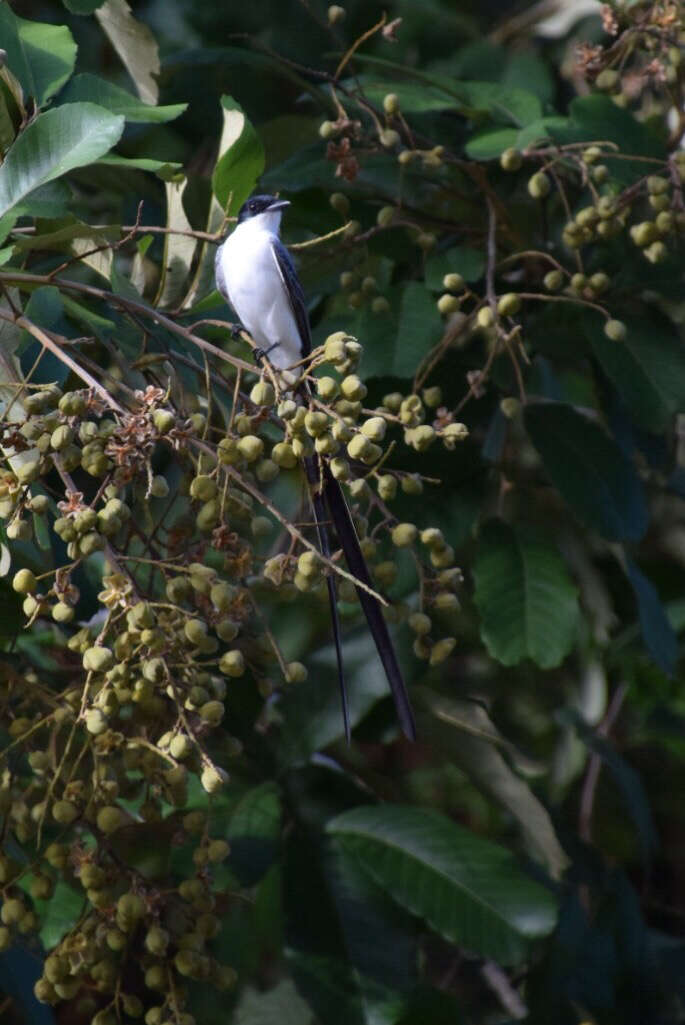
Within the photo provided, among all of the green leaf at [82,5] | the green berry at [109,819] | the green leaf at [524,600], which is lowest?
the green leaf at [524,600]

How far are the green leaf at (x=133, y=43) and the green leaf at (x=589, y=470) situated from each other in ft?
2.50

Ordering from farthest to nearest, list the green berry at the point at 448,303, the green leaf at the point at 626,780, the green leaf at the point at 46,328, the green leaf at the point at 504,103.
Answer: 1. the green leaf at the point at 626,780
2. the green leaf at the point at 504,103
3. the green berry at the point at 448,303
4. the green leaf at the point at 46,328

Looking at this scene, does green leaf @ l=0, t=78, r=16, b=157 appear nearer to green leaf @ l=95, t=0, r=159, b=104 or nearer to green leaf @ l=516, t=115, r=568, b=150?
green leaf @ l=95, t=0, r=159, b=104

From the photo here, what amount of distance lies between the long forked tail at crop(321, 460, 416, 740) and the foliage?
3cm

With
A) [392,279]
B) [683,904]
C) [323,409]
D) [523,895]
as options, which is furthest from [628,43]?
[683,904]

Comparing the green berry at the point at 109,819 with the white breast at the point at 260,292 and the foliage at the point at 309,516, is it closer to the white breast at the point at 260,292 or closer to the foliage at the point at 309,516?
the foliage at the point at 309,516

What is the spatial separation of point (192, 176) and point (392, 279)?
39 cm

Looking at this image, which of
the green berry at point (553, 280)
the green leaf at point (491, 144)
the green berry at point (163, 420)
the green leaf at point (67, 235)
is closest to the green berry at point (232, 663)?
the green berry at point (163, 420)

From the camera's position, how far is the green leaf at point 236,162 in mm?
1773

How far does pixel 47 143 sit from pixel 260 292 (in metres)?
0.45

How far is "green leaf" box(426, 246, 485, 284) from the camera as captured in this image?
7.07 ft

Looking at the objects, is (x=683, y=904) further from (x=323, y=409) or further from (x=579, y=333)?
(x=323, y=409)

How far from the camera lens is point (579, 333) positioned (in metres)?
2.26

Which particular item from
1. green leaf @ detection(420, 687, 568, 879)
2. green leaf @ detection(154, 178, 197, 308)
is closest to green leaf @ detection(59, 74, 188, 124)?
green leaf @ detection(154, 178, 197, 308)
